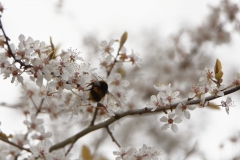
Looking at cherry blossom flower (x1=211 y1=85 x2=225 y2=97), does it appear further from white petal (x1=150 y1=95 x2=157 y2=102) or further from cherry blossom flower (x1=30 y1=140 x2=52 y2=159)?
cherry blossom flower (x1=30 y1=140 x2=52 y2=159)

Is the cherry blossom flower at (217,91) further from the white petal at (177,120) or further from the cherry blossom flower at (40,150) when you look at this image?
the cherry blossom flower at (40,150)

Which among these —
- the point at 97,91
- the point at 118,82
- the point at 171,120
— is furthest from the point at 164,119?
the point at 118,82

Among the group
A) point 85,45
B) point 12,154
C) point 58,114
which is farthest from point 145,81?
point 12,154

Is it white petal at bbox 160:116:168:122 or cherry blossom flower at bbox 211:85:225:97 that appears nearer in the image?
cherry blossom flower at bbox 211:85:225:97

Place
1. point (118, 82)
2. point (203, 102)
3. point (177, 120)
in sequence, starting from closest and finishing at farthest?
point (203, 102) → point (177, 120) → point (118, 82)

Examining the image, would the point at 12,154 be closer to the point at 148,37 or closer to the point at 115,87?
the point at 115,87

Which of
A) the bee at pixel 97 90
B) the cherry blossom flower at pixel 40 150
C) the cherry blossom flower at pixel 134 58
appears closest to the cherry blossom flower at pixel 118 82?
the cherry blossom flower at pixel 134 58

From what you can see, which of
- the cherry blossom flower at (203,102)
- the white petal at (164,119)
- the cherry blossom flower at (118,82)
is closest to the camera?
the cherry blossom flower at (203,102)

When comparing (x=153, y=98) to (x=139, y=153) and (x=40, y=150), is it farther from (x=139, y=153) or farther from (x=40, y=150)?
(x=40, y=150)

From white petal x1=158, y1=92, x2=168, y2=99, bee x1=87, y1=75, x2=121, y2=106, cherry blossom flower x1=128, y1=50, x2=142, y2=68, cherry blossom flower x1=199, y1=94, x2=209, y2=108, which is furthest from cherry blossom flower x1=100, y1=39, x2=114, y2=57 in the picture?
cherry blossom flower x1=199, y1=94, x2=209, y2=108

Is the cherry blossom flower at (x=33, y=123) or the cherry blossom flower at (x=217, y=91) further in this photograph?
the cherry blossom flower at (x=33, y=123)

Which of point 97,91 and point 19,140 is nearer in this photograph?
point 97,91

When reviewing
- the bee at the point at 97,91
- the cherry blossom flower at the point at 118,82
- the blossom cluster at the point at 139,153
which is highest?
the cherry blossom flower at the point at 118,82
